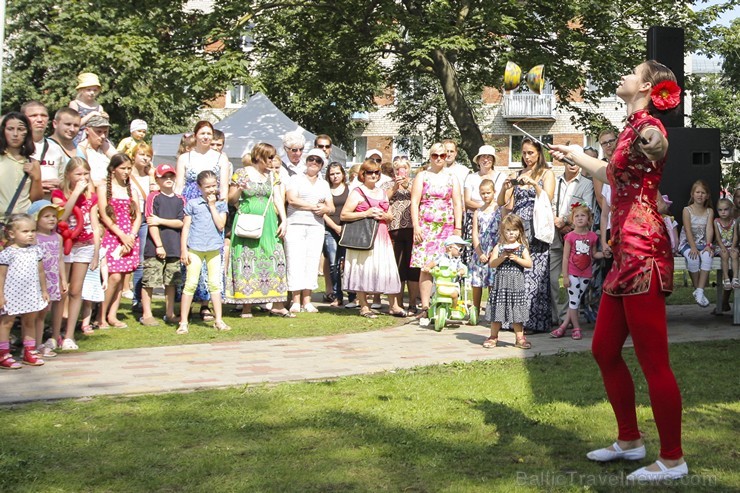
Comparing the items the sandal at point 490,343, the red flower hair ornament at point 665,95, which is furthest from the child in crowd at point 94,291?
the red flower hair ornament at point 665,95

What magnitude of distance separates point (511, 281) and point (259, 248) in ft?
11.4

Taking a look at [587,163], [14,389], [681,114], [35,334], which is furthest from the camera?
[681,114]

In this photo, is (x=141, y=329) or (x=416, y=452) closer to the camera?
(x=416, y=452)

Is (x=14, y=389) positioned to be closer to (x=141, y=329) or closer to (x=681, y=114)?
(x=141, y=329)

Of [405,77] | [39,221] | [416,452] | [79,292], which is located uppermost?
[405,77]

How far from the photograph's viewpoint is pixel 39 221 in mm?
8953

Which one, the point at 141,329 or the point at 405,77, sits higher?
the point at 405,77

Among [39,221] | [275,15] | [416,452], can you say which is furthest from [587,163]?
[275,15]

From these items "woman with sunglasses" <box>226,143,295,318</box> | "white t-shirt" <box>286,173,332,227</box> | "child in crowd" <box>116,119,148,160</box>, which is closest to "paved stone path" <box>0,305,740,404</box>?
"woman with sunglasses" <box>226,143,295,318</box>

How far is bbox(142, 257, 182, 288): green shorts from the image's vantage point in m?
11.7

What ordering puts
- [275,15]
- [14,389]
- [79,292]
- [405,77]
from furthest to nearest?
1. [405,77]
2. [275,15]
3. [79,292]
4. [14,389]

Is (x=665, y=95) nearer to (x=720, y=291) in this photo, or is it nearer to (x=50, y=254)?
(x=50, y=254)

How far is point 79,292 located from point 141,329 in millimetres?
1521

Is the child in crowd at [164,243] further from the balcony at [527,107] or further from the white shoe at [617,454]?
the balcony at [527,107]
